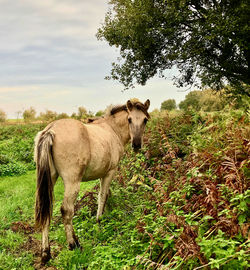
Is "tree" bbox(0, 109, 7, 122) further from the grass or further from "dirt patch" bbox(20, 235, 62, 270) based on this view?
"dirt patch" bbox(20, 235, 62, 270)

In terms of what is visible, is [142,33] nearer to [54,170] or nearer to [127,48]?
[127,48]

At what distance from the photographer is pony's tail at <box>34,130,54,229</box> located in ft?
13.4

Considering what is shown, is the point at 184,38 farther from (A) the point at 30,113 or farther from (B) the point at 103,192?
(A) the point at 30,113

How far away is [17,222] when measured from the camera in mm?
5641

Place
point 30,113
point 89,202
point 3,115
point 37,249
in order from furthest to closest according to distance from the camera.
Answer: point 3,115 < point 30,113 < point 89,202 < point 37,249

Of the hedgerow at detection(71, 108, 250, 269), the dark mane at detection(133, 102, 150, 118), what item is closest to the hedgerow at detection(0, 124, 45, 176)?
the hedgerow at detection(71, 108, 250, 269)

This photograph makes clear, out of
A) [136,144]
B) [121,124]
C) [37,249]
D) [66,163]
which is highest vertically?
[121,124]

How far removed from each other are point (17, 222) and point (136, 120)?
3.51 m

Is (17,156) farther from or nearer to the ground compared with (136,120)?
nearer to the ground

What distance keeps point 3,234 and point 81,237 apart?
5.59 ft

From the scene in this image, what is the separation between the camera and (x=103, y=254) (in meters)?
3.96

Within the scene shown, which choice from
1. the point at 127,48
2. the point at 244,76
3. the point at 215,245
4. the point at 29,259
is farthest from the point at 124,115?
the point at 244,76

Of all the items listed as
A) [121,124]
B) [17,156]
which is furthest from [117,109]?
[17,156]

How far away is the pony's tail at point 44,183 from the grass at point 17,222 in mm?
802
